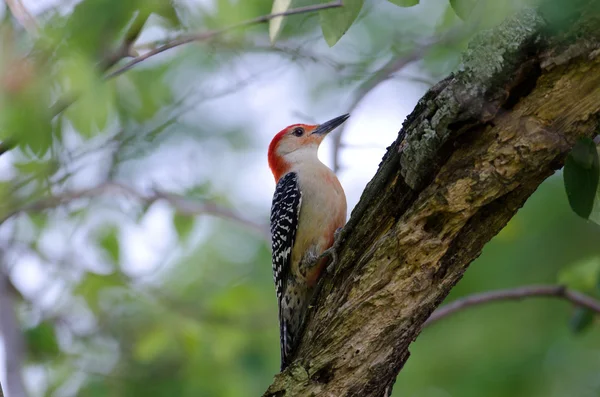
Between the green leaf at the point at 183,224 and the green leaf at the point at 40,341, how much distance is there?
4.87ft

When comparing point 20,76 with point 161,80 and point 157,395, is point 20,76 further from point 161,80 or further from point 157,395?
point 157,395

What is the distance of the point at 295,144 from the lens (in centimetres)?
745

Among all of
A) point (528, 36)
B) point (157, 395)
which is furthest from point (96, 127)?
point (157, 395)

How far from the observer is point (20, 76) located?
11.3ft

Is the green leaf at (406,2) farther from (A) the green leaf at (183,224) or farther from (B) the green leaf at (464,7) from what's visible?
(A) the green leaf at (183,224)

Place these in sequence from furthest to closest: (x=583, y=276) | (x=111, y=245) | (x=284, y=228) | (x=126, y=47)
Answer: (x=111, y=245) < (x=284, y=228) < (x=583, y=276) < (x=126, y=47)

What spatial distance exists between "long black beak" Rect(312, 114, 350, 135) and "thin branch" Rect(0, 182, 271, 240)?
3.76ft

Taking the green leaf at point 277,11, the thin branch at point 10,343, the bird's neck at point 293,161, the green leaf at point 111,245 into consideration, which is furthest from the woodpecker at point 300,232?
the green leaf at point 277,11

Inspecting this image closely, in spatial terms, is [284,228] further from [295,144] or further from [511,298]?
[511,298]

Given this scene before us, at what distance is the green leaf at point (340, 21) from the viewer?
10.9 feet

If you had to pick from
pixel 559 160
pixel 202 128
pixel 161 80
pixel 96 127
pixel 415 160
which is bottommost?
pixel 559 160

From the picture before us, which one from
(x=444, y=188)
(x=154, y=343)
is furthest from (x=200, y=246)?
(x=444, y=188)

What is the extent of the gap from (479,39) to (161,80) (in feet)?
16.4

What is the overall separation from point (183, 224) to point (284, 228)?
4.80 feet
